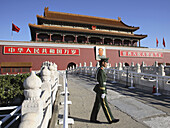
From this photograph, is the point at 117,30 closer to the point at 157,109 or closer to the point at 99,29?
the point at 99,29

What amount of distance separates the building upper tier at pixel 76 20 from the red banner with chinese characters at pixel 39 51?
696 cm

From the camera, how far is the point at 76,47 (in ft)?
77.4

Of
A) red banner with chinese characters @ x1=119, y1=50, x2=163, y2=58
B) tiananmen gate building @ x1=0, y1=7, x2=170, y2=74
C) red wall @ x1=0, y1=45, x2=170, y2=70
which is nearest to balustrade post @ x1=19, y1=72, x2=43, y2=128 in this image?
tiananmen gate building @ x1=0, y1=7, x2=170, y2=74

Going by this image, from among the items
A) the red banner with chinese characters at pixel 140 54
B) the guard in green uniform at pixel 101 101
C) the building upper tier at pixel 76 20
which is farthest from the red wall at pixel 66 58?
the guard in green uniform at pixel 101 101

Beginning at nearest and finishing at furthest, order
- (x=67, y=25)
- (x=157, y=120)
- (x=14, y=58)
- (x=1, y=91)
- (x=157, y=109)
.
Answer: (x=157, y=120)
(x=157, y=109)
(x=1, y=91)
(x=14, y=58)
(x=67, y=25)

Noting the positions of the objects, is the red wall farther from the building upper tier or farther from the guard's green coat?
the guard's green coat

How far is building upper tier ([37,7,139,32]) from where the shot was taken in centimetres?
2538

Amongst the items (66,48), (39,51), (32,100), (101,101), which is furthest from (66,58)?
(32,100)

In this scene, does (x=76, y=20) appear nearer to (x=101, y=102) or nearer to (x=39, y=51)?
(x=39, y=51)

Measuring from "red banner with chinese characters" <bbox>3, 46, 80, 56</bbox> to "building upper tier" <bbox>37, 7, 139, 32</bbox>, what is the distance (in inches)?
274

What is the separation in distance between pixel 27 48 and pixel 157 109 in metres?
20.7

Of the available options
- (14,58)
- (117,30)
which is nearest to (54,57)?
(14,58)

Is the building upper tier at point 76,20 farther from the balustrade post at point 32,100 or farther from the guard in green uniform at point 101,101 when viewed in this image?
the balustrade post at point 32,100

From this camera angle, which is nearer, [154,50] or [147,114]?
[147,114]
